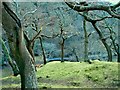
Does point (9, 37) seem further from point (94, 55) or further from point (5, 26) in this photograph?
point (94, 55)

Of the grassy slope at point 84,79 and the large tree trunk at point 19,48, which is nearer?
the large tree trunk at point 19,48

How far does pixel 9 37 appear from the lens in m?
8.40

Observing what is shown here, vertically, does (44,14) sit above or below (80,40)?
above

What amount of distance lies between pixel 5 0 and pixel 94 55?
85.8ft

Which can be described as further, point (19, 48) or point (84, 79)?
point (84, 79)

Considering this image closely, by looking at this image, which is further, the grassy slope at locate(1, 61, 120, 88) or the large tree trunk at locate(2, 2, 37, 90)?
the grassy slope at locate(1, 61, 120, 88)

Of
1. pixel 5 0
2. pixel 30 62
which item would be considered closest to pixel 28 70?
pixel 30 62

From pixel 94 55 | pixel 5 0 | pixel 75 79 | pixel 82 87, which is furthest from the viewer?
A: pixel 94 55

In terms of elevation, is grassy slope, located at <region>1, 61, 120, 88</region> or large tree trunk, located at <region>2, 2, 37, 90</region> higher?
large tree trunk, located at <region>2, 2, 37, 90</region>

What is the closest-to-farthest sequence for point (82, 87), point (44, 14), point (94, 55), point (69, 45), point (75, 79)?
point (82, 87)
point (75, 79)
point (44, 14)
point (69, 45)
point (94, 55)

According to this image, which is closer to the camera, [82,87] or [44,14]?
[82,87]

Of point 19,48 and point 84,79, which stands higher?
point 19,48

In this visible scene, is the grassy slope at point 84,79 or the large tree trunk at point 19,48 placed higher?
the large tree trunk at point 19,48

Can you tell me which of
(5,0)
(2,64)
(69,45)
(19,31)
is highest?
(5,0)
